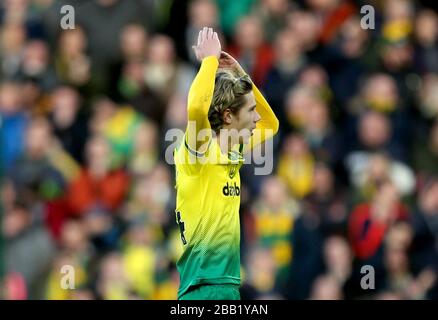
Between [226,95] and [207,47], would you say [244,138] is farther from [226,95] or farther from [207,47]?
[207,47]

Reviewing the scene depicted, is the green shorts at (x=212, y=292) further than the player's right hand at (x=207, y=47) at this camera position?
Yes

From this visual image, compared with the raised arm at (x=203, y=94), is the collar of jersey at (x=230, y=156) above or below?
below

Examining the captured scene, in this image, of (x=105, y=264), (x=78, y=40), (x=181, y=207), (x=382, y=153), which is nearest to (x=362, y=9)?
(x=382, y=153)

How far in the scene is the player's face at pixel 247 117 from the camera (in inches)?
349

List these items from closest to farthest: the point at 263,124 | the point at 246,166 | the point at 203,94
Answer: the point at 203,94, the point at 263,124, the point at 246,166

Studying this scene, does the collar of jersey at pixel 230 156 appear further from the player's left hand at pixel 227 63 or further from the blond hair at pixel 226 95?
the player's left hand at pixel 227 63

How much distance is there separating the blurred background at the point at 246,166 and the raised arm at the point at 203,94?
4993 mm

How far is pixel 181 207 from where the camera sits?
882 centimetres

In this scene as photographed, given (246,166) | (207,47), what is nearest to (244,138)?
(207,47)

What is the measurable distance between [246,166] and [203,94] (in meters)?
5.93

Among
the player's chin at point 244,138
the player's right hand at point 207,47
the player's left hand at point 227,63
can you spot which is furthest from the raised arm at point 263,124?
the player's right hand at point 207,47

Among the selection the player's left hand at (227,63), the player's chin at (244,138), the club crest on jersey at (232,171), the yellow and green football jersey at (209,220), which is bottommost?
the yellow and green football jersey at (209,220)

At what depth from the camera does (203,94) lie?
8234 mm

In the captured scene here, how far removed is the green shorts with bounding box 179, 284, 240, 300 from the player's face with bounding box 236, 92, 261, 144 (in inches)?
37.5
